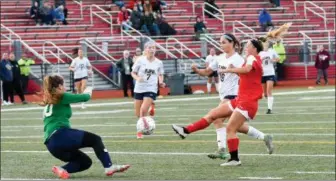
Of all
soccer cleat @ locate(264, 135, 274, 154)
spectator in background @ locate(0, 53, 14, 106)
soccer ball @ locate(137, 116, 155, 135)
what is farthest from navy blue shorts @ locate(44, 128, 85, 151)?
spectator in background @ locate(0, 53, 14, 106)

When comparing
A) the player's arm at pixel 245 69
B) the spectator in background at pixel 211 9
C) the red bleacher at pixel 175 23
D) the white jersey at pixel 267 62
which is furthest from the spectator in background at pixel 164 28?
the player's arm at pixel 245 69

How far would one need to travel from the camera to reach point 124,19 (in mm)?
44219

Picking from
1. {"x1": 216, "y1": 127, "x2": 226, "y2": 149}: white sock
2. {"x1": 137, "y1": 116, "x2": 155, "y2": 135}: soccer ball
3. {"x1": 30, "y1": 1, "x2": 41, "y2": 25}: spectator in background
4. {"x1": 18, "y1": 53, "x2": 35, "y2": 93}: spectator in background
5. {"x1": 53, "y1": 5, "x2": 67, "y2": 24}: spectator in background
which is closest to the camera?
{"x1": 216, "y1": 127, "x2": 226, "y2": 149}: white sock

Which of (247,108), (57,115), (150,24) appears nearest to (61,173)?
(57,115)

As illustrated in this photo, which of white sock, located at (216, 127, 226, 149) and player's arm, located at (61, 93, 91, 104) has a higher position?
player's arm, located at (61, 93, 91, 104)

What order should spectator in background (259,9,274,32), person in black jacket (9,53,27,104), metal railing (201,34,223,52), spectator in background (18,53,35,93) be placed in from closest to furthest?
person in black jacket (9,53,27,104) → spectator in background (18,53,35,93) → metal railing (201,34,223,52) → spectator in background (259,9,274,32)

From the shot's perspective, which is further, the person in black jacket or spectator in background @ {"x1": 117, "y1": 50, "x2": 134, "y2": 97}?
spectator in background @ {"x1": 117, "y1": 50, "x2": 134, "y2": 97}

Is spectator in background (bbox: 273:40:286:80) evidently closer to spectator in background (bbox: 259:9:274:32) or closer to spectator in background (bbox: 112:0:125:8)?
spectator in background (bbox: 259:9:274:32)

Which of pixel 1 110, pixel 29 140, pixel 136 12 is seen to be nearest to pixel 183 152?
pixel 29 140

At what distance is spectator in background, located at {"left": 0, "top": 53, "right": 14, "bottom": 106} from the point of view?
35.6 metres

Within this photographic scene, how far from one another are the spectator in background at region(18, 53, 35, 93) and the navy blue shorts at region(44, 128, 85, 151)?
24.6 m

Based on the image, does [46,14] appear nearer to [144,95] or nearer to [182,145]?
[144,95]

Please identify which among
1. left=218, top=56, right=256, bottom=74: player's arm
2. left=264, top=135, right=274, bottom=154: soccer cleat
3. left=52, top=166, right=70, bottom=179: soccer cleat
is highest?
left=218, top=56, right=256, bottom=74: player's arm

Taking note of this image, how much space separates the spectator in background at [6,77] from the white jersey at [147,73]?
1558 centimetres
